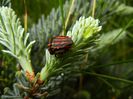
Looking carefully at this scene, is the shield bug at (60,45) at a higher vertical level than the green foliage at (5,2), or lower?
lower

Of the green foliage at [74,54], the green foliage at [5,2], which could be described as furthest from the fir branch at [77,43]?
the green foliage at [5,2]

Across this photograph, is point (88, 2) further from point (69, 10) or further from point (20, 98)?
point (20, 98)

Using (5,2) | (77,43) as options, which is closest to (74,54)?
(77,43)

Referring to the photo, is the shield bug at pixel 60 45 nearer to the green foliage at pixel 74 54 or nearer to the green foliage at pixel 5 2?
the green foliage at pixel 74 54

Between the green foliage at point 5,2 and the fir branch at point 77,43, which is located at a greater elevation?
the green foliage at point 5,2

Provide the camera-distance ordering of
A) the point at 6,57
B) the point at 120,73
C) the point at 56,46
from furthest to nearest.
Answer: the point at 120,73
the point at 6,57
the point at 56,46

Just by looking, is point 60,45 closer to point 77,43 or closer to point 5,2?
point 77,43

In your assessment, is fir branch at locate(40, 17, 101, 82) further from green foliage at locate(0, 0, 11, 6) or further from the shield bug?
green foliage at locate(0, 0, 11, 6)

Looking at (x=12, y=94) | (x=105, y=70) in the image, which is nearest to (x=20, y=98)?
(x=12, y=94)

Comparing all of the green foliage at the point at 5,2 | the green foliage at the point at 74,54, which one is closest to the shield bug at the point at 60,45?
the green foliage at the point at 74,54

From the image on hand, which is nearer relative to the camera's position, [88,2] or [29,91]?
[29,91]

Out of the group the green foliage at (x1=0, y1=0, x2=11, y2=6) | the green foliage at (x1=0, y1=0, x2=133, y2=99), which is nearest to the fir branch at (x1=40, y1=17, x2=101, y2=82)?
the green foliage at (x1=0, y1=0, x2=133, y2=99)
